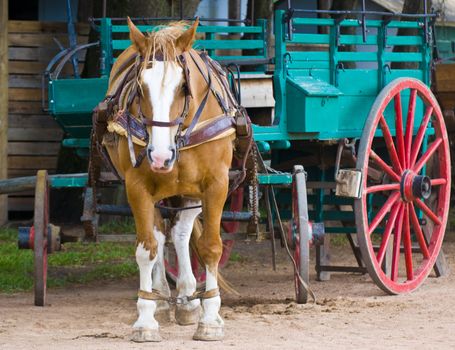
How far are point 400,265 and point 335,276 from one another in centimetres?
85

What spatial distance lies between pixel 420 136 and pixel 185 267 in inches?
105

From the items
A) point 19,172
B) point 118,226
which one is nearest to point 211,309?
point 118,226

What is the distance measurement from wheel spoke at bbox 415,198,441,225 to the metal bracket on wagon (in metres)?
0.94

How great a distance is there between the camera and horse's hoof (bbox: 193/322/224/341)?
6625mm

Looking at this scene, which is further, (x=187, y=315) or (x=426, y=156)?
(x=426, y=156)

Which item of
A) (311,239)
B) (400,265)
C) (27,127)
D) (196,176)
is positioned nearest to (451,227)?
(400,265)

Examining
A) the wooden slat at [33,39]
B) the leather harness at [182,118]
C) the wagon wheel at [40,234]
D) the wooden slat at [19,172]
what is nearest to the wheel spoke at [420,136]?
the leather harness at [182,118]

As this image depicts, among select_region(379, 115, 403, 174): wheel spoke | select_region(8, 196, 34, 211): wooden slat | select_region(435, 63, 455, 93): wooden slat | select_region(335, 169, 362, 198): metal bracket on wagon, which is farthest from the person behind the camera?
select_region(8, 196, 34, 211): wooden slat

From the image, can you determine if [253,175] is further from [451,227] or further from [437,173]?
[451,227]

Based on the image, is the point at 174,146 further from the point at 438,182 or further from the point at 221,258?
the point at 438,182

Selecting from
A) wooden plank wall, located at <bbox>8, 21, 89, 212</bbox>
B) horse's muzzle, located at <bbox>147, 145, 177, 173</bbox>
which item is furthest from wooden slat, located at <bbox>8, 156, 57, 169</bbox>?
horse's muzzle, located at <bbox>147, 145, 177, 173</bbox>

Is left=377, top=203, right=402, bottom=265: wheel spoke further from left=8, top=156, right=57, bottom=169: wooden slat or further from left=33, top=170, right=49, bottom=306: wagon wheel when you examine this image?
left=8, top=156, right=57, bottom=169: wooden slat

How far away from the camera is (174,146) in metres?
6.27

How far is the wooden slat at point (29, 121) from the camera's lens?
42.0 ft
